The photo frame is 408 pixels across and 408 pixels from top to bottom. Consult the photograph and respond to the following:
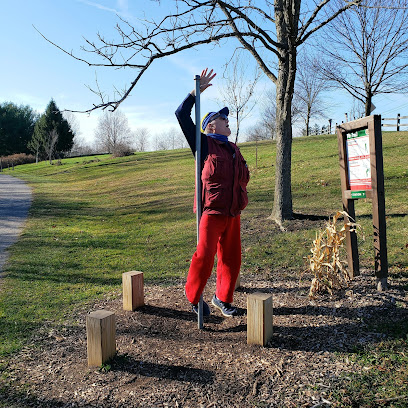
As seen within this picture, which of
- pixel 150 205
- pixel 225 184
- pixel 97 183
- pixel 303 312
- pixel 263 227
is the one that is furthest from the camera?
pixel 97 183

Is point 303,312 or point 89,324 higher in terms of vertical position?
point 89,324

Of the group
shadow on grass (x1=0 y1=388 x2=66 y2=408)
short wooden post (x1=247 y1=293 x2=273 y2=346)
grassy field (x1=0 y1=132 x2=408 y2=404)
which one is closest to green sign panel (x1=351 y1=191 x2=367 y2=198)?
grassy field (x1=0 y1=132 x2=408 y2=404)

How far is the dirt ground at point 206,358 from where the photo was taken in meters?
2.65

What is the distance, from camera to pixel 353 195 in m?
4.44

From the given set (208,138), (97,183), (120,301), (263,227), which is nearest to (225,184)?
(208,138)

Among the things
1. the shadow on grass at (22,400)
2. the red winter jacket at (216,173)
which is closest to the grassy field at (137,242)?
the shadow on grass at (22,400)

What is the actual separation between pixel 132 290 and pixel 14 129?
60.1 meters

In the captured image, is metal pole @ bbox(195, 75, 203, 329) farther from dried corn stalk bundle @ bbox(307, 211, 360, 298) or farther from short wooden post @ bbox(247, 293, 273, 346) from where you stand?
dried corn stalk bundle @ bbox(307, 211, 360, 298)

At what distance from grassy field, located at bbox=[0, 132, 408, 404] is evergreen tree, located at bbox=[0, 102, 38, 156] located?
45451 millimetres

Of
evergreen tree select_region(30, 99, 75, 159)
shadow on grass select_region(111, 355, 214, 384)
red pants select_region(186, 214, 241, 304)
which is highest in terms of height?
evergreen tree select_region(30, 99, 75, 159)

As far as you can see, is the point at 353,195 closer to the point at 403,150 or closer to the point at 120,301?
the point at 120,301

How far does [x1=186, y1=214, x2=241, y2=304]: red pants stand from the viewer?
11.7ft

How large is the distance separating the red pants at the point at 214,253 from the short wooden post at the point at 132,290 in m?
0.71

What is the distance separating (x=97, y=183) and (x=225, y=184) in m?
19.5
